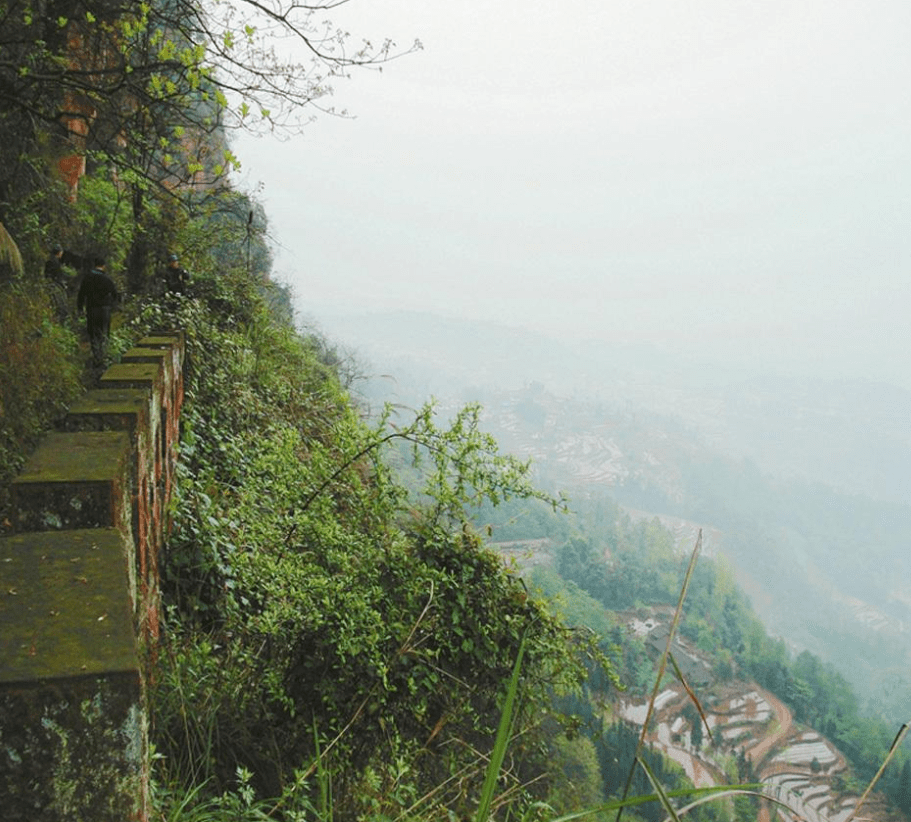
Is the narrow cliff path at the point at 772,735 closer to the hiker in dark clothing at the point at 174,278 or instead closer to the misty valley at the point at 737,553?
the misty valley at the point at 737,553

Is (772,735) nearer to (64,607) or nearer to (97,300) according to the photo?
Result: (97,300)

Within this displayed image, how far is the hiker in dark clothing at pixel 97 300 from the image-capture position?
18.4 feet

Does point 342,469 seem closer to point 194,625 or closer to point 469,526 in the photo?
point 469,526

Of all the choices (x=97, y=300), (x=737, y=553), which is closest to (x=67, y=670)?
(x=97, y=300)

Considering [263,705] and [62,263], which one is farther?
[62,263]

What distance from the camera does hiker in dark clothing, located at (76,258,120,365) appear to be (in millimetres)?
5602

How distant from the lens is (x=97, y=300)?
566 centimetres

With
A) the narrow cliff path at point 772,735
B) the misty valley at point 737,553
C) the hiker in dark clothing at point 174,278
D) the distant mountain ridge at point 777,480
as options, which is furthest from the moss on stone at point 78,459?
the distant mountain ridge at point 777,480

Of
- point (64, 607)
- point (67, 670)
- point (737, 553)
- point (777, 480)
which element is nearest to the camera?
point (67, 670)

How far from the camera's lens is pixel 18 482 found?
182cm

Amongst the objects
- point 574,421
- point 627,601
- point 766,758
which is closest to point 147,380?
point 766,758

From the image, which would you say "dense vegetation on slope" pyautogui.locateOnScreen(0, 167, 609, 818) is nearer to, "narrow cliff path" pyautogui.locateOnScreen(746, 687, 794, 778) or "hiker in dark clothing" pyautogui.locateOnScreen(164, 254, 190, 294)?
"hiker in dark clothing" pyautogui.locateOnScreen(164, 254, 190, 294)

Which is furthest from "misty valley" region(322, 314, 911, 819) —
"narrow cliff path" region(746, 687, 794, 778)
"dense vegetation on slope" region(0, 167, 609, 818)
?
"dense vegetation on slope" region(0, 167, 609, 818)

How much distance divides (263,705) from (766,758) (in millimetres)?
40054
